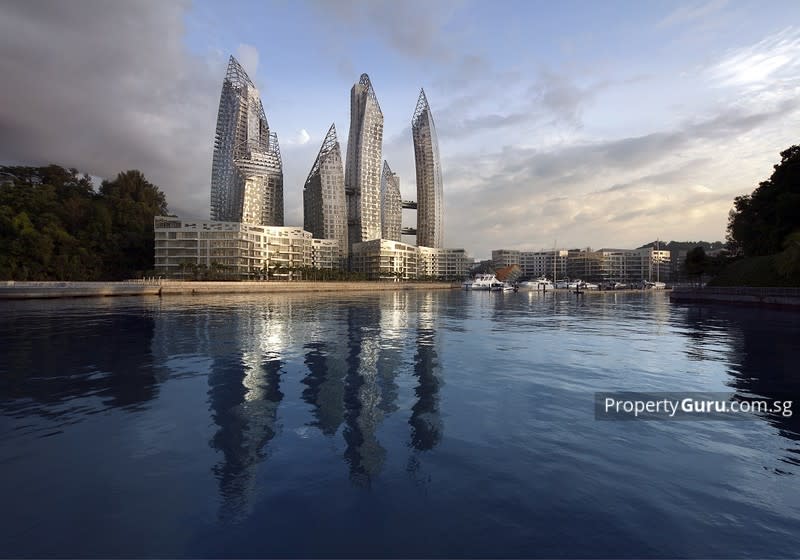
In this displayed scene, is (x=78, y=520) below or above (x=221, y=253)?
below

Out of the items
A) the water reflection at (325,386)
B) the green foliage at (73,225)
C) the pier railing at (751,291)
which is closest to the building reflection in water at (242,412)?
the water reflection at (325,386)

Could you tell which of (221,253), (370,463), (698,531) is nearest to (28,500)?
(370,463)

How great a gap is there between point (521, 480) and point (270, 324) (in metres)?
31.8

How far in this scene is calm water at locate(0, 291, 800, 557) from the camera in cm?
665

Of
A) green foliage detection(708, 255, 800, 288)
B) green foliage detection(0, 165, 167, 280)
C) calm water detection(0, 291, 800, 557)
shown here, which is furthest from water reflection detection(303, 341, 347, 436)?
green foliage detection(0, 165, 167, 280)

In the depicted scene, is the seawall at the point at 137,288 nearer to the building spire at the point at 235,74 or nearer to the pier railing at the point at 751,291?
the pier railing at the point at 751,291

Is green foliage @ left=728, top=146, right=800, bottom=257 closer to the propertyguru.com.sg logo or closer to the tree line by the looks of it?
the tree line

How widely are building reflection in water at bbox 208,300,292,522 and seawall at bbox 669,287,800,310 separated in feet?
206

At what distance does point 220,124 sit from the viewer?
628ft

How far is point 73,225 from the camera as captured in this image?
125875 mm

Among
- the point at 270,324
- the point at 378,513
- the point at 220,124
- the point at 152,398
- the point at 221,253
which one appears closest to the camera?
the point at 378,513

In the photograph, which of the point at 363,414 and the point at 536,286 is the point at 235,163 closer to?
the point at 536,286

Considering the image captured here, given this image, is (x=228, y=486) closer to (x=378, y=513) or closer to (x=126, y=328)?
(x=378, y=513)

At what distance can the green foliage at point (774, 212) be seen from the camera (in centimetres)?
6788
